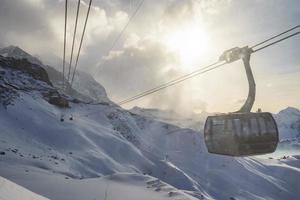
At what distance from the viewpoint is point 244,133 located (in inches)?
416

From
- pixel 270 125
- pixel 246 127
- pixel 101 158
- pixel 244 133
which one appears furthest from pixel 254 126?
pixel 101 158

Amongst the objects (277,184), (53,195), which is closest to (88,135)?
(53,195)

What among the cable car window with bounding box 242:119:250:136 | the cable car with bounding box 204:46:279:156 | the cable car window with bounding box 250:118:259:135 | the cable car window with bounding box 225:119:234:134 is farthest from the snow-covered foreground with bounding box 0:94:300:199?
the cable car window with bounding box 250:118:259:135

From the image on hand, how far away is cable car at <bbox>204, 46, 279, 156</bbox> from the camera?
1026 centimetres

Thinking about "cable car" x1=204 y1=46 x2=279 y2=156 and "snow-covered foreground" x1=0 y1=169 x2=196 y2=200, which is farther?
"snow-covered foreground" x1=0 y1=169 x2=196 y2=200

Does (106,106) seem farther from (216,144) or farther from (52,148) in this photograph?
(216,144)

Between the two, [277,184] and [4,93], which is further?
[277,184]

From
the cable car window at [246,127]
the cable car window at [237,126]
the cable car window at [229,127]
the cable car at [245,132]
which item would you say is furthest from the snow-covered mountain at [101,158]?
the cable car window at [246,127]

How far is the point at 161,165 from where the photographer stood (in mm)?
67188

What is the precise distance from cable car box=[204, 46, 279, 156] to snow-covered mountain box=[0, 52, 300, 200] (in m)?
11.3

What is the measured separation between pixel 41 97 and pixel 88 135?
51.4 feet

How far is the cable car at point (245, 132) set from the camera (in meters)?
10.3

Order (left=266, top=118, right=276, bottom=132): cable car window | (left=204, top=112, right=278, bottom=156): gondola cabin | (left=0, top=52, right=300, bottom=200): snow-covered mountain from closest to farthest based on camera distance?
(left=204, top=112, right=278, bottom=156): gondola cabin, (left=266, top=118, right=276, bottom=132): cable car window, (left=0, top=52, right=300, bottom=200): snow-covered mountain

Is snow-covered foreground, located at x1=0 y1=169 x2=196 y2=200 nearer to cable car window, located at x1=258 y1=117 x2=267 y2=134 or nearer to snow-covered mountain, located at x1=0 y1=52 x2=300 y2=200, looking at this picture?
snow-covered mountain, located at x1=0 y1=52 x2=300 y2=200
